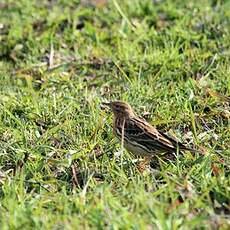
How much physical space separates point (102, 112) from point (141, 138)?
100 centimetres

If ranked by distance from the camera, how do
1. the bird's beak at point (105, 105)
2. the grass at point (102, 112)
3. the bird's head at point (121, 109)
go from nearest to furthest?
1. the grass at point (102, 112)
2. the bird's head at point (121, 109)
3. the bird's beak at point (105, 105)

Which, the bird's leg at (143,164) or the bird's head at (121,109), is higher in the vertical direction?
the bird's head at (121,109)

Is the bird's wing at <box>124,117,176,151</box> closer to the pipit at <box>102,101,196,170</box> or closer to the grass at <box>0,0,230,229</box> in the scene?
the pipit at <box>102,101,196,170</box>

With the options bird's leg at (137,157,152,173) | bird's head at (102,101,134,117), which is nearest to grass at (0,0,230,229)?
bird's leg at (137,157,152,173)

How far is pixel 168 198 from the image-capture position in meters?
6.15

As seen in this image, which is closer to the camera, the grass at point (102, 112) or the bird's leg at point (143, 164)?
the grass at point (102, 112)

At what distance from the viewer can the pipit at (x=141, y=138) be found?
7117 mm

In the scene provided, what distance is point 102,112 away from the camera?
820 centimetres

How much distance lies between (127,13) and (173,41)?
140 centimetres

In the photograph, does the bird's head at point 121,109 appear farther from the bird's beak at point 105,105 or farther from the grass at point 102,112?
the grass at point 102,112

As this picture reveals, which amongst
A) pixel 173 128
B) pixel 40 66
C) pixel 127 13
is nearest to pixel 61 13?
pixel 127 13

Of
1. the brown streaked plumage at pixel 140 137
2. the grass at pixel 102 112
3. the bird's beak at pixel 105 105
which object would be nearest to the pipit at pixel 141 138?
the brown streaked plumage at pixel 140 137

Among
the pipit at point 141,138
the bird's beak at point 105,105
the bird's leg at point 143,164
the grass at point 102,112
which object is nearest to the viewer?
the grass at point 102,112

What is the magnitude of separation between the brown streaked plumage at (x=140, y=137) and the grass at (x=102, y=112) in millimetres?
128
